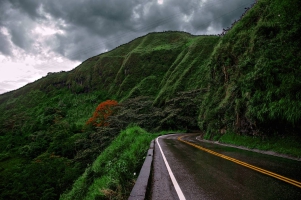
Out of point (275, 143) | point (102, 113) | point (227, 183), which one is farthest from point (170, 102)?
point (227, 183)

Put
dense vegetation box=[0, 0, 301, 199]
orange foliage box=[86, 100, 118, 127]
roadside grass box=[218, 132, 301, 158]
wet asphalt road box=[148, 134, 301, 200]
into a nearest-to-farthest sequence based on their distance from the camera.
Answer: wet asphalt road box=[148, 134, 301, 200], roadside grass box=[218, 132, 301, 158], dense vegetation box=[0, 0, 301, 199], orange foliage box=[86, 100, 118, 127]

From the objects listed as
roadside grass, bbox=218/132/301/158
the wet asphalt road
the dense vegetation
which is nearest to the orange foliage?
the dense vegetation

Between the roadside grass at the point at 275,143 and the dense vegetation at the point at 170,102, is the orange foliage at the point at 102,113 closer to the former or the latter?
the dense vegetation at the point at 170,102

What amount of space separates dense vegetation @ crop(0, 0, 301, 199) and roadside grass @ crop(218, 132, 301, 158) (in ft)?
0.56

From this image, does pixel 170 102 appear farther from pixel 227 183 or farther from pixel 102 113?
pixel 227 183

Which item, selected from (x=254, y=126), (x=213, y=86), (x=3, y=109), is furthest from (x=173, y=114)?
(x=3, y=109)

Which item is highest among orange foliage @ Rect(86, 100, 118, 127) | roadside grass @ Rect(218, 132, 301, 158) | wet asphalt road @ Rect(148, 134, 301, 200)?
orange foliage @ Rect(86, 100, 118, 127)

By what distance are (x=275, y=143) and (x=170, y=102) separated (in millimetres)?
40536

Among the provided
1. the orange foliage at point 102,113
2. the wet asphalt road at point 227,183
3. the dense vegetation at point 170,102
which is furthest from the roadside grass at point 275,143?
the orange foliage at point 102,113

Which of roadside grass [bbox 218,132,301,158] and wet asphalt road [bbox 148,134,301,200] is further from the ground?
roadside grass [bbox 218,132,301,158]

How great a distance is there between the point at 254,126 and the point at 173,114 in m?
29.1

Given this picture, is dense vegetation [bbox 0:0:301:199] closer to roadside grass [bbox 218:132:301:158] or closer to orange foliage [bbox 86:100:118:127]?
roadside grass [bbox 218:132:301:158]

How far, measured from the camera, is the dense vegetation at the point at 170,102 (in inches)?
419

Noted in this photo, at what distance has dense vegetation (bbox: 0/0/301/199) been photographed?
10648 millimetres
